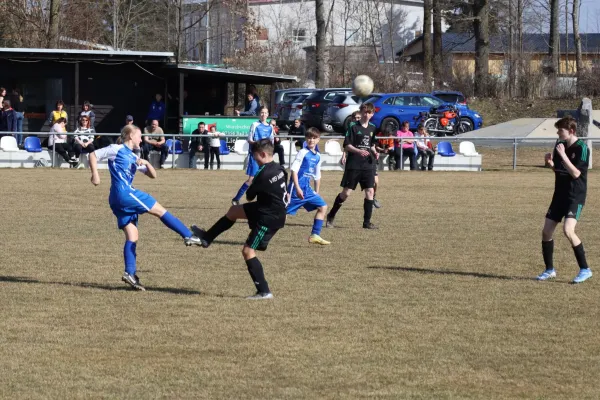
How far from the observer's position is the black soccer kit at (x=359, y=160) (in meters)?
14.9

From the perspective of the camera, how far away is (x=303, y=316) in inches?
341

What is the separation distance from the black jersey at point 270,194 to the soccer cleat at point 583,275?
11.2ft

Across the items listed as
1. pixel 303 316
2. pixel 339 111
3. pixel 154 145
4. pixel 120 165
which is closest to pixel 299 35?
pixel 339 111

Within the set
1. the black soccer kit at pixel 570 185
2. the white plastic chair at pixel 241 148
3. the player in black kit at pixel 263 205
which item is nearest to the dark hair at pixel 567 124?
the black soccer kit at pixel 570 185

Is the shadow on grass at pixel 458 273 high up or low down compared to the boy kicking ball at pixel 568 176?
down

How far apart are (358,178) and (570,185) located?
5061mm

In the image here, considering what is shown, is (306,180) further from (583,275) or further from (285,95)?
(285,95)

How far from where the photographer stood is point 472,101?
46812 mm

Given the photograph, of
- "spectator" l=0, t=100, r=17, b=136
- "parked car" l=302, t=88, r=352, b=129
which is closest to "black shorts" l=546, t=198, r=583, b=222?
"spectator" l=0, t=100, r=17, b=136

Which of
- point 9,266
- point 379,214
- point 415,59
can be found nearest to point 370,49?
point 415,59

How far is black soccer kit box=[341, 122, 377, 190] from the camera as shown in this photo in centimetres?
1489

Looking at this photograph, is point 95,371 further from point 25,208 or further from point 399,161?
point 399,161

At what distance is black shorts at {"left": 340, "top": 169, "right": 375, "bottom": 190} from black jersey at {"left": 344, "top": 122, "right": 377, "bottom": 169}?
0.06 metres

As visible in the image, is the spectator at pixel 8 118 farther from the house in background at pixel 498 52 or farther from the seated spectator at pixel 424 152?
the house in background at pixel 498 52
